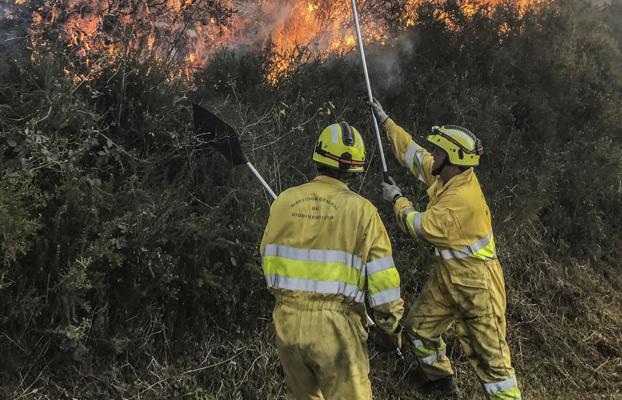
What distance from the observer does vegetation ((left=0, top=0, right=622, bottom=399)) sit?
11.5 feet

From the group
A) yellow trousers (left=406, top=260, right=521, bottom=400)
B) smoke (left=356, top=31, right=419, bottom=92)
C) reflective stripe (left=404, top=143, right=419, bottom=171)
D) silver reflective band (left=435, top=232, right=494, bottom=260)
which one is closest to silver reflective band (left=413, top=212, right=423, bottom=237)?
silver reflective band (left=435, top=232, right=494, bottom=260)

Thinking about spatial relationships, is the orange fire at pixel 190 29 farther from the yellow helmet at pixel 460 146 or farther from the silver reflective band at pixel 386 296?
the silver reflective band at pixel 386 296

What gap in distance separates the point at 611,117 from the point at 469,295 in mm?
6290

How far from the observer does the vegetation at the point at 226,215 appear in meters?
3.51

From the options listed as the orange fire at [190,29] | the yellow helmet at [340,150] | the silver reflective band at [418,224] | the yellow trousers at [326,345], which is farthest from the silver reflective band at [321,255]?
the orange fire at [190,29]

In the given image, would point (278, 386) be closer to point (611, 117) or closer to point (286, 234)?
point (286, 234)

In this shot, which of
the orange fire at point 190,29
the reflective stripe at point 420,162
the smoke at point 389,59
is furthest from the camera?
the smoke at point 389,59

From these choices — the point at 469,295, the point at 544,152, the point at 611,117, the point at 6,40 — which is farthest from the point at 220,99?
the point at 611,117

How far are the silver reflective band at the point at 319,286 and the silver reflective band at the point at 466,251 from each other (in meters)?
1.30

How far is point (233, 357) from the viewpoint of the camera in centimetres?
397

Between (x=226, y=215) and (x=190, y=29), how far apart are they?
2.87 meters

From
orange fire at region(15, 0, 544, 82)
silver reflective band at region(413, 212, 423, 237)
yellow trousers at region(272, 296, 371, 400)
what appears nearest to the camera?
yellow trousers at region(272, 296, 371, 400)

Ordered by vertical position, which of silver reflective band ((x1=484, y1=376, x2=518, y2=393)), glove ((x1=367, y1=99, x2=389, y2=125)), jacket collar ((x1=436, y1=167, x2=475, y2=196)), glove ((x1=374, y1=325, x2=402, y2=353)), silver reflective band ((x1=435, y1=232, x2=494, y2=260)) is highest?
glove ((x1=367, y1=99, x2=389, y2=125))

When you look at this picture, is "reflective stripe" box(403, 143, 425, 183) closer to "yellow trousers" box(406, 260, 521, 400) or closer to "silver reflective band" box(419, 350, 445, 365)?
"yellow trousers" box(406, 260, 521, 400)
